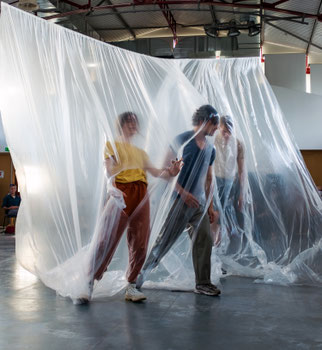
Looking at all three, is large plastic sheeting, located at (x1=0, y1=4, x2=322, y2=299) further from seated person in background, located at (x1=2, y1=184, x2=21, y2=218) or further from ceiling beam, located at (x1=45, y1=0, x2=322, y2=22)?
seated person in background, located at (x1=2, y1=184, x2=21, y2=218)

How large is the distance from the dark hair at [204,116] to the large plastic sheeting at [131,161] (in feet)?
0.13

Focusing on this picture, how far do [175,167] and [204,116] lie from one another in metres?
0.37

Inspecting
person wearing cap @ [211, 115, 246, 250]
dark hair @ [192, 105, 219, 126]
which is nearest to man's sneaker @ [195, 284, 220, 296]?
person wearing cap @ [211, 115, 246, 250]

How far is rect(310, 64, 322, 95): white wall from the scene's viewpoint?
1177cm

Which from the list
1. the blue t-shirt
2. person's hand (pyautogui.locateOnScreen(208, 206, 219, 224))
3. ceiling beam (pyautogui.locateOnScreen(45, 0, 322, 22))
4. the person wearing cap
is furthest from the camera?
ceiling beam (pyautogui.locateOnScreen(45, 0, 322, 22))

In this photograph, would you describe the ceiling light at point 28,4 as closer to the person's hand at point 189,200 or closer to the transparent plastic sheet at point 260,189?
the transparent plastic sheet at point 260,189

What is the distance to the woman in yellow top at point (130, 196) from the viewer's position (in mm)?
2684

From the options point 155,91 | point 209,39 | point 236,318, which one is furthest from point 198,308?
point 209,39

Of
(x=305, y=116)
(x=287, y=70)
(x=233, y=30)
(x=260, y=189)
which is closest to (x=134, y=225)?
(x=260, y=189)

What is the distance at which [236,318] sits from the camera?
2275 millimetres

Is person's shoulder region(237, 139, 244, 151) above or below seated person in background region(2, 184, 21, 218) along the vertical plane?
above

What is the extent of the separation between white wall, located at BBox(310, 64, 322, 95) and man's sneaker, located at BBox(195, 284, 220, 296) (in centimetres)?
980

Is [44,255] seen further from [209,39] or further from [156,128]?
[209,39]

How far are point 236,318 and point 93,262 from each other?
30.2 inches
